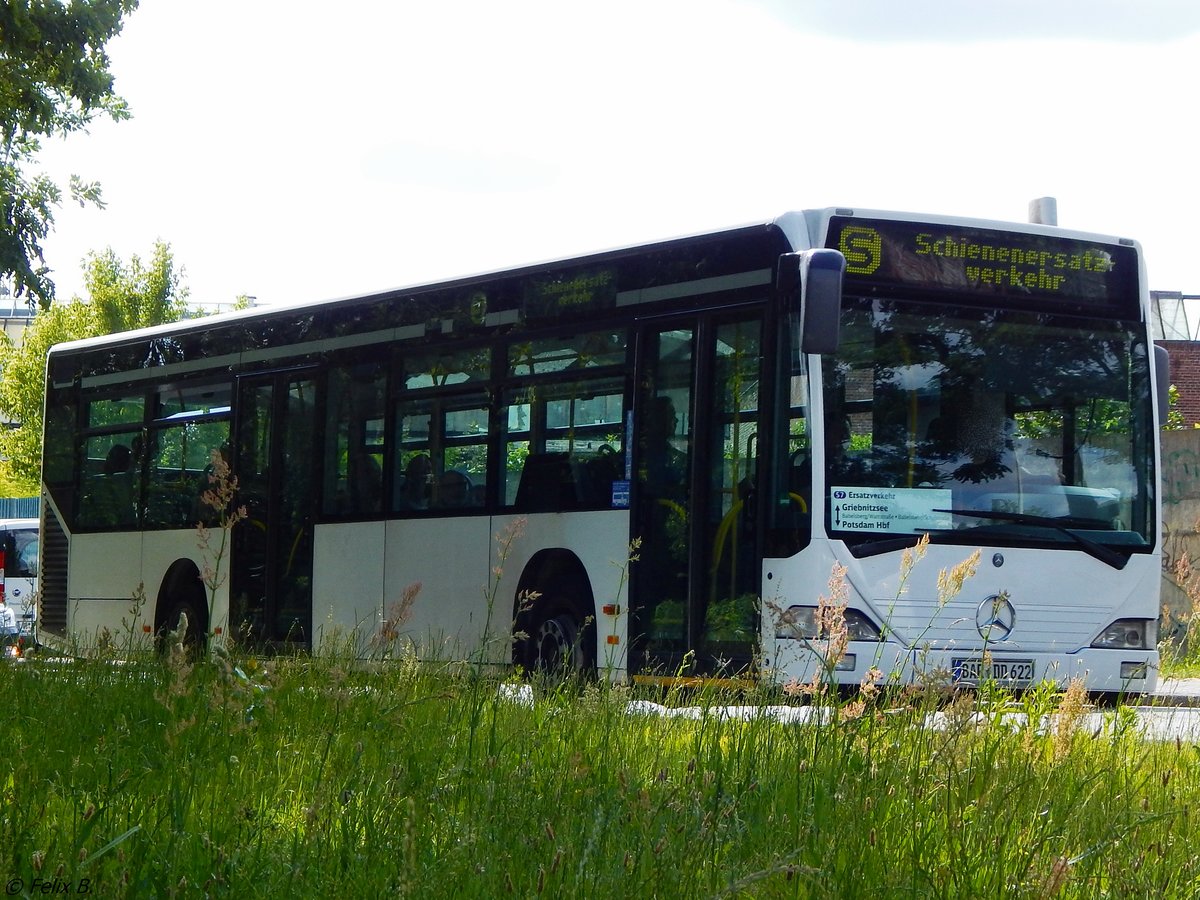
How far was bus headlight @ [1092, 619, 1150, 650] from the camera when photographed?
9.68m

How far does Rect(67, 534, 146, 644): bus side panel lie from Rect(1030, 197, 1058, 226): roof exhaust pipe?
348 inches

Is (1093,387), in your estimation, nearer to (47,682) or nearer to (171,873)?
(47,682)

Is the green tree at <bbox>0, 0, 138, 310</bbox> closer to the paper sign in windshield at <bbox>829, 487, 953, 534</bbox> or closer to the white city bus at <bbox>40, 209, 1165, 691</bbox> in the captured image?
the white city bus at <bbox>40, 209, 1165, 691</bbox>

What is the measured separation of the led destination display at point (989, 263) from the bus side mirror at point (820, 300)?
1.53 feet

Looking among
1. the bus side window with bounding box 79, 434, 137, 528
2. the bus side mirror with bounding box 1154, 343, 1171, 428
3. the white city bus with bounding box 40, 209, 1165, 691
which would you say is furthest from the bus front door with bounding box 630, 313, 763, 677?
the bus side window with bounding box 79, 434, 137, 528

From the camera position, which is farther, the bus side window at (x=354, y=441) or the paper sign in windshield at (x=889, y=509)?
the bus side window at (x=354, y=441)

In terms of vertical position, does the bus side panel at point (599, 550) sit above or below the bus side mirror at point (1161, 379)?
below

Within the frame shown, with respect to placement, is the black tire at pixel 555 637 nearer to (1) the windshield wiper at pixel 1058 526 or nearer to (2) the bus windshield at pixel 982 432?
(2) the bus windshield at pixel 982 432

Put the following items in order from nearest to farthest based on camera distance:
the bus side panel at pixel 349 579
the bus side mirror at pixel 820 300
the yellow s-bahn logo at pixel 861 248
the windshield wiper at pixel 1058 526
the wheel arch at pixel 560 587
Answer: the bus side mirror at pixel 820 300
the windshield wiper at pixel 1058 526
the yellow s-bahn logo at pixel 861 248
the wheel arch at pixel 560 587
the bus side panel at pixel 349 579

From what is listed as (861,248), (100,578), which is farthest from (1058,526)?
(100,578)

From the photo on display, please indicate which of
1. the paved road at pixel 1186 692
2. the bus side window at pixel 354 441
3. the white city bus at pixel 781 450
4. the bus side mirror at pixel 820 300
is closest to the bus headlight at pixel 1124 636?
the white city bus at pixel 781 450

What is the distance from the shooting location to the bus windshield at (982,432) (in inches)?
365

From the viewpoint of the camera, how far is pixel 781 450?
9.39 metres

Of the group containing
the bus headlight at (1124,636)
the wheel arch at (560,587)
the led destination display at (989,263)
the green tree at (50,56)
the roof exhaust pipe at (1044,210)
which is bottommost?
the bus headlight at (1124,636)
